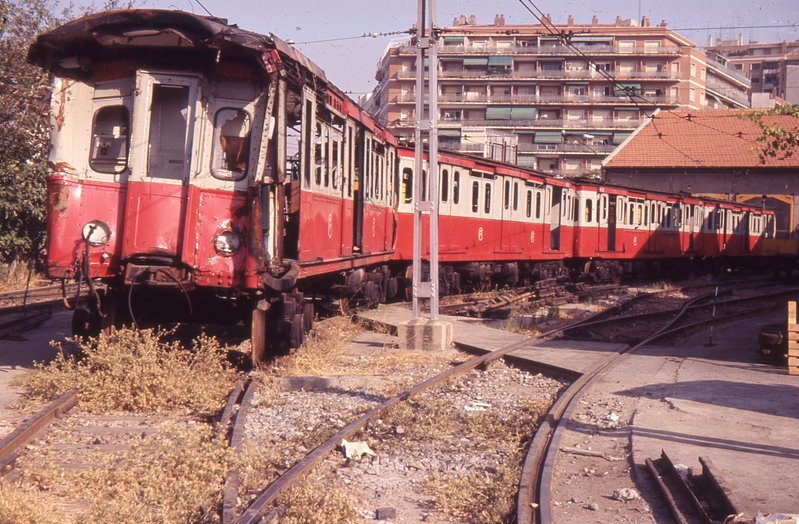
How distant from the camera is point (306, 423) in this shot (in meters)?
7.94

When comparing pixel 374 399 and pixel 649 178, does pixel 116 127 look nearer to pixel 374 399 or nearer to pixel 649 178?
pixel 374 399

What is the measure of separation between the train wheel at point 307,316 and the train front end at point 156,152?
2.10 metres

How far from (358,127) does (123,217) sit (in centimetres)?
539

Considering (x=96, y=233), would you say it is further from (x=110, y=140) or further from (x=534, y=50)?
(x=534, y=50)

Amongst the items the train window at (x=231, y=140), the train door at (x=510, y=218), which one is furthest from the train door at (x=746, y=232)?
the train window at (x=231, y=140)

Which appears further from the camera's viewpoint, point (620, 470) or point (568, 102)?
point (568, 102)

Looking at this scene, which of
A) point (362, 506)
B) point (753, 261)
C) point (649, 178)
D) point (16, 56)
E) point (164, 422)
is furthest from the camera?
point (649, 178)

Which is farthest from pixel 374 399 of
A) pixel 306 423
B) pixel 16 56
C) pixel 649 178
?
pixel 649 178

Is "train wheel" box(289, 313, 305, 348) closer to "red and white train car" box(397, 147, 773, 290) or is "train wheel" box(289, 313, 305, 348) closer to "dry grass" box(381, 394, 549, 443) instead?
"dry grass" box(381, 394, 549, 443)

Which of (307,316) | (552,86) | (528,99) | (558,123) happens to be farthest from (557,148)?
(307,316)

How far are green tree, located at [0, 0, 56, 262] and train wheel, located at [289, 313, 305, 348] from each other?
10.3 m

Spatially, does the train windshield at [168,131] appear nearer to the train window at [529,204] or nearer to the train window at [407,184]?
the train window at [407,184]

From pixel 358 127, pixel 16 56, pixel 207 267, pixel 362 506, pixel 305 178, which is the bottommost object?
pixel 362 506

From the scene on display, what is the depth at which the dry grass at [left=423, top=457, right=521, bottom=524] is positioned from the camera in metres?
5.54
